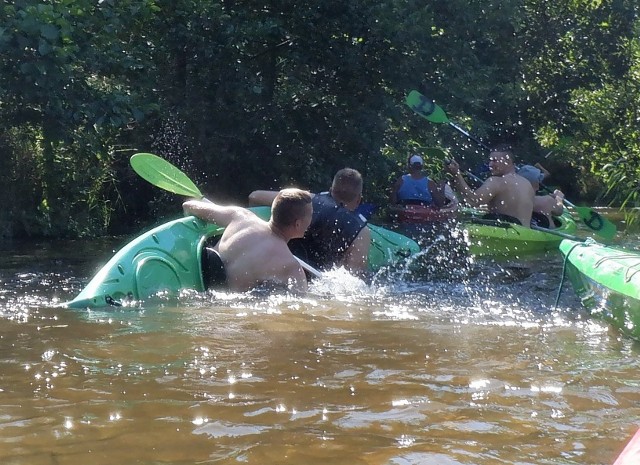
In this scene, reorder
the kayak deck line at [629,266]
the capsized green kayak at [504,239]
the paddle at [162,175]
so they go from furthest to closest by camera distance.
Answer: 1. the capsized green kayak at [504,239]
2. the paddle at [162,175]
3. the kayak deck line at [629,266]

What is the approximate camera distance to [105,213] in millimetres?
10656

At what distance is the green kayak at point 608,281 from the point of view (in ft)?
15.2

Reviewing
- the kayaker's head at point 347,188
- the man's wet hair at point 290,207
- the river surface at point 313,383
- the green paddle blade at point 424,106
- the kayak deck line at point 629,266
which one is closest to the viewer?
the river surface at point 313,383

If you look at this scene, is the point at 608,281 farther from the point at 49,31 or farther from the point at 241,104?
the point at 241,104

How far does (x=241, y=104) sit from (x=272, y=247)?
18.2 ft

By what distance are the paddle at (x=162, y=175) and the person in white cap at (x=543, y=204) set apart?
163 inches

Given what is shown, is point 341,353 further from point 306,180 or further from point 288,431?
point 306,180

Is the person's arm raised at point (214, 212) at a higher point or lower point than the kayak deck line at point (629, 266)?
higher

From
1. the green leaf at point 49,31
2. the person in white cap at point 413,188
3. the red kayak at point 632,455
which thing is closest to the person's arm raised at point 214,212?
the green leaf at point 49,31

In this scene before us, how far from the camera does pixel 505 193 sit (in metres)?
8.63

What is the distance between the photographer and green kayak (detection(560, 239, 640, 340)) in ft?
15.2

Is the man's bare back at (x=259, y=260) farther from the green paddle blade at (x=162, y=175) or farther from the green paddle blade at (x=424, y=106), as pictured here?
the green paddle blade at (x=424, y=106)

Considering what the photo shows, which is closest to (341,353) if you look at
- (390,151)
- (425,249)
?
(425,249)

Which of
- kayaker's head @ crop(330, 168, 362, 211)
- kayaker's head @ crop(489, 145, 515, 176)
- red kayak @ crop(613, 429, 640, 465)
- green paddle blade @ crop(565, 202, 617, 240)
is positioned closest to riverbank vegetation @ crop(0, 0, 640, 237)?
green paddle blade @ crop(565, 202, 617, 240)
